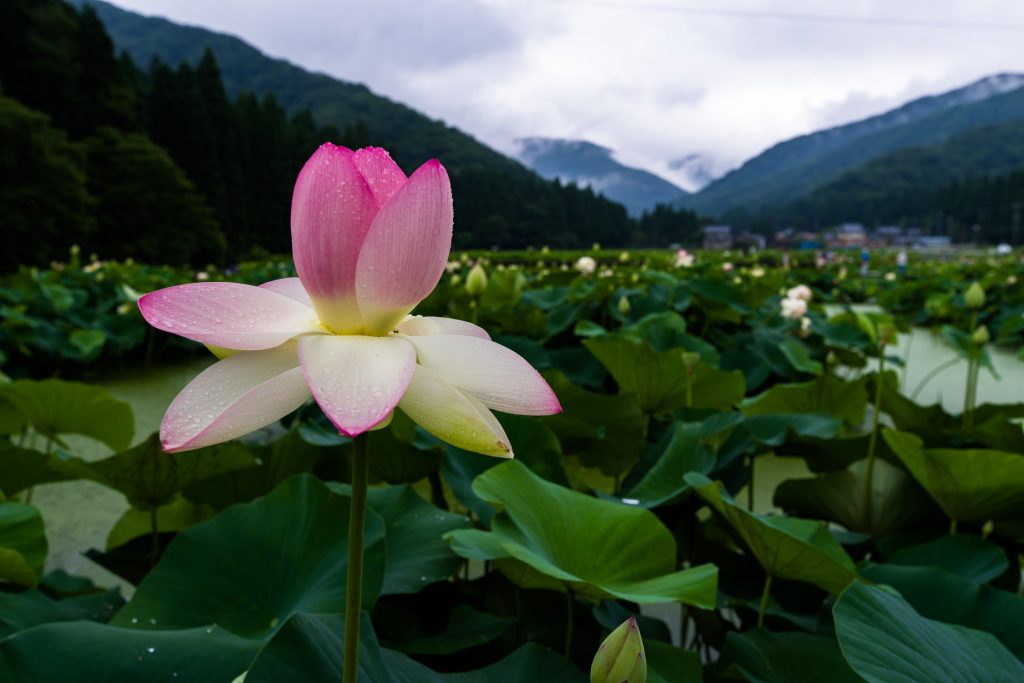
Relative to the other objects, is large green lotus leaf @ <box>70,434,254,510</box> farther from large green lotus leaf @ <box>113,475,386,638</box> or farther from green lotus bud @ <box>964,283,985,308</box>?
green lotus bud @ <box>964,283,985,308</box>

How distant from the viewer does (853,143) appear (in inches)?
5290

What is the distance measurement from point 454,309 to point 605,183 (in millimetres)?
173978

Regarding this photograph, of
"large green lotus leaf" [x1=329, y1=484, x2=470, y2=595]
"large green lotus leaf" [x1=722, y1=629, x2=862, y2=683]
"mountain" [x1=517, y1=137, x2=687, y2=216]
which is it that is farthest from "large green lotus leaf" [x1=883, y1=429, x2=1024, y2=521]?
"mountain" [x1=517, y1=137, x2=687, y2=216]

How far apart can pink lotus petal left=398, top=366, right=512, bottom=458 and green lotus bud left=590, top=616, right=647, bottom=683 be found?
0.11 metres

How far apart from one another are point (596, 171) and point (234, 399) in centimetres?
17693

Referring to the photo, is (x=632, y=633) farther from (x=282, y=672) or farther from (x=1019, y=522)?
(x=1019, y=522)

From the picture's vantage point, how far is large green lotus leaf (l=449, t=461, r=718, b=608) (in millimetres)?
550

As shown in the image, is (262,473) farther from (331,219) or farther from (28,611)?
(331,219)

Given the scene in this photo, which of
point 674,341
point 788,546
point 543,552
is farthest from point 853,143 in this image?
point 543,552

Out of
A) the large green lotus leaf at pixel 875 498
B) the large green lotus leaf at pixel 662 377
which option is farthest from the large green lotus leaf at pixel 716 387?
the large green lotus leaf at pixel 875 498

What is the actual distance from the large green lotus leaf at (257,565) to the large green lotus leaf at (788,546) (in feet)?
1.03

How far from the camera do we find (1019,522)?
0.82 meters

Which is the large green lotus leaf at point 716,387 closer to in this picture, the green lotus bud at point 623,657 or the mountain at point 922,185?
the green lotus bud at point 623,657

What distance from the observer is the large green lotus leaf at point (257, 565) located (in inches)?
22.4
